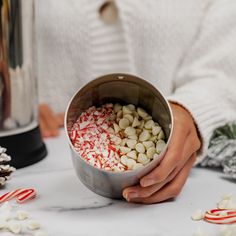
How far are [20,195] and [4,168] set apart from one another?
4 cm

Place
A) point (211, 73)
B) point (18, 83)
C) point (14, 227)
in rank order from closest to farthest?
point (14, 227) < point (18, 83) < point (211, 73)

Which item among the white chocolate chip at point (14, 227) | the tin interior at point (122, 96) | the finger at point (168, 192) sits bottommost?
the finger at point (168, 192)

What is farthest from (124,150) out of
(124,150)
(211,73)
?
(211,73)

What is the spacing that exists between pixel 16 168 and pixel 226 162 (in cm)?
25

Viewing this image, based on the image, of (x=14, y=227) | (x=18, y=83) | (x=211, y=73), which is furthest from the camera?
(x=211, y=73)

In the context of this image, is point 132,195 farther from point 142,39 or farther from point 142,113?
point 142,39

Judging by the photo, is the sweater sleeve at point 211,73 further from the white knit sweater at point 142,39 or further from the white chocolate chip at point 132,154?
the white chocolate chip at point 132,154

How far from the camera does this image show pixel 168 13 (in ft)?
2.74

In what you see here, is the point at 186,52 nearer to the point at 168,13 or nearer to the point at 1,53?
the point at 168,13

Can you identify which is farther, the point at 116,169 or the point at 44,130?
the point at 44,130

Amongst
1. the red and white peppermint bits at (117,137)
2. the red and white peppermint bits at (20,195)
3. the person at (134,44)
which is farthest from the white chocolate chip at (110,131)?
the person at (134,44)

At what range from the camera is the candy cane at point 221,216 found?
20.1 inches

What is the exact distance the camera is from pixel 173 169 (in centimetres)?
56

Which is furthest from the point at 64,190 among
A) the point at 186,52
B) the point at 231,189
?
the point at 186,52
